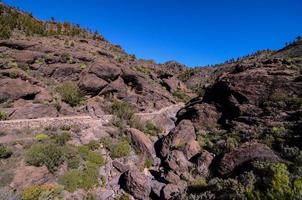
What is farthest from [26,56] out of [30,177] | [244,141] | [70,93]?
[244,141]

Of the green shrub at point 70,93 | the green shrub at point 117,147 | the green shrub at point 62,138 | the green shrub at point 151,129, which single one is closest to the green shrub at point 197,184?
the green shrub at point 117,147

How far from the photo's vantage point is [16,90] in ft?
66.0

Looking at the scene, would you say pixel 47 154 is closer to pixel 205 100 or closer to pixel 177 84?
pixel 205 100

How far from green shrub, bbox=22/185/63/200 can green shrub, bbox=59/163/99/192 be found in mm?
617

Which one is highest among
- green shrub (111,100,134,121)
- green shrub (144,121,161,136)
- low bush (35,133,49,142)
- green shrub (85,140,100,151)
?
green shrub (111,100,134,121)

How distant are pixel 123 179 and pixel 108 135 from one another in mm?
5494

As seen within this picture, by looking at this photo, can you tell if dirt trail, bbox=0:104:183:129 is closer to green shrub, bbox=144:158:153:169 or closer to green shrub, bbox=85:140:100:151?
green shrub, bbox=85:140:100:151

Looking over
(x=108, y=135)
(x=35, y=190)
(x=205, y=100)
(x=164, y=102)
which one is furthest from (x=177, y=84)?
(x=35, y=190)

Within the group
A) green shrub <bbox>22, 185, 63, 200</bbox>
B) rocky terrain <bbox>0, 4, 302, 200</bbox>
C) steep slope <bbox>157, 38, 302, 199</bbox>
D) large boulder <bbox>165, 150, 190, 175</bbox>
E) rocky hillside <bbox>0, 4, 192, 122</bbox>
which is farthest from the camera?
rocky hillside <bbox>0, 4, 192, 122</bbox>

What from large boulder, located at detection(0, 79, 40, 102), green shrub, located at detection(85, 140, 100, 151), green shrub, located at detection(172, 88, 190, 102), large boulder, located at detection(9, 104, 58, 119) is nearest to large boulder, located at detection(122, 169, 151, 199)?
green shrub, located at detection(85, 140, 100, 151)

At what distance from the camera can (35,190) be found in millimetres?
11023

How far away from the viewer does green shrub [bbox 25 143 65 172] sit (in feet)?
43.3

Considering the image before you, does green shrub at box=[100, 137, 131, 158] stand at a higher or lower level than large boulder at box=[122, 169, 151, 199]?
higher

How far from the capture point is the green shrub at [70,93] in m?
22.6
